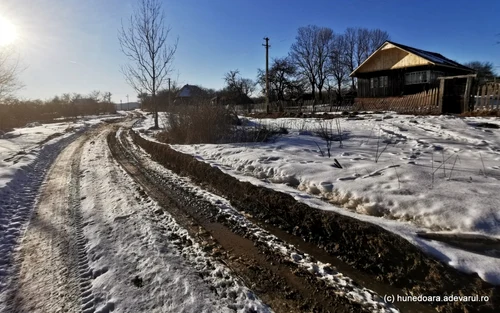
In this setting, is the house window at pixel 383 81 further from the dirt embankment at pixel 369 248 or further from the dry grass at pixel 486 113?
the dirt embankment at pixel 369 248

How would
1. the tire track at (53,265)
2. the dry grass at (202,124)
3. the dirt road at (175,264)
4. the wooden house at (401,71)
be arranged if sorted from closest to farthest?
the dirt road at (175,264) → the tire track at (53,265) → the dry grass at (202,124) → the wooden house at (401,71)

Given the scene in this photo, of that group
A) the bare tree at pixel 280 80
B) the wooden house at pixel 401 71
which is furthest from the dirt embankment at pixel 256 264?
the bare tree at pixel 280 80

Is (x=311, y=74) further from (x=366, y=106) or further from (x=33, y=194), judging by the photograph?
(x=33, y=194)

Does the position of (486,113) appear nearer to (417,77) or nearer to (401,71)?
(417,77)

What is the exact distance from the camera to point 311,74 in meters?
58.2

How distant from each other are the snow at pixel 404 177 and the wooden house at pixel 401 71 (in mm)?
18337

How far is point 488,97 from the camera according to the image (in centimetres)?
1212

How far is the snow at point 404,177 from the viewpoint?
9.99 ft

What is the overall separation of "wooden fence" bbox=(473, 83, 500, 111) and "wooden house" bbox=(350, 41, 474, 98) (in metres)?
12.7

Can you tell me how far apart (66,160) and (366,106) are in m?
24.9

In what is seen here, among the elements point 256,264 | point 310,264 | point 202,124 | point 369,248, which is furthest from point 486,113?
point 256,264

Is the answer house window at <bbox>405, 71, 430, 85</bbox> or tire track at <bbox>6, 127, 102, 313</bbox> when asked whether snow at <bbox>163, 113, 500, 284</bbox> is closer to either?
tire track at <bbox>6, 127, 102, 313</bbox>

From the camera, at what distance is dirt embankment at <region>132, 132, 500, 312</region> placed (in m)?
2.35

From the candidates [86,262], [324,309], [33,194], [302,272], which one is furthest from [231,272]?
[33,194]
